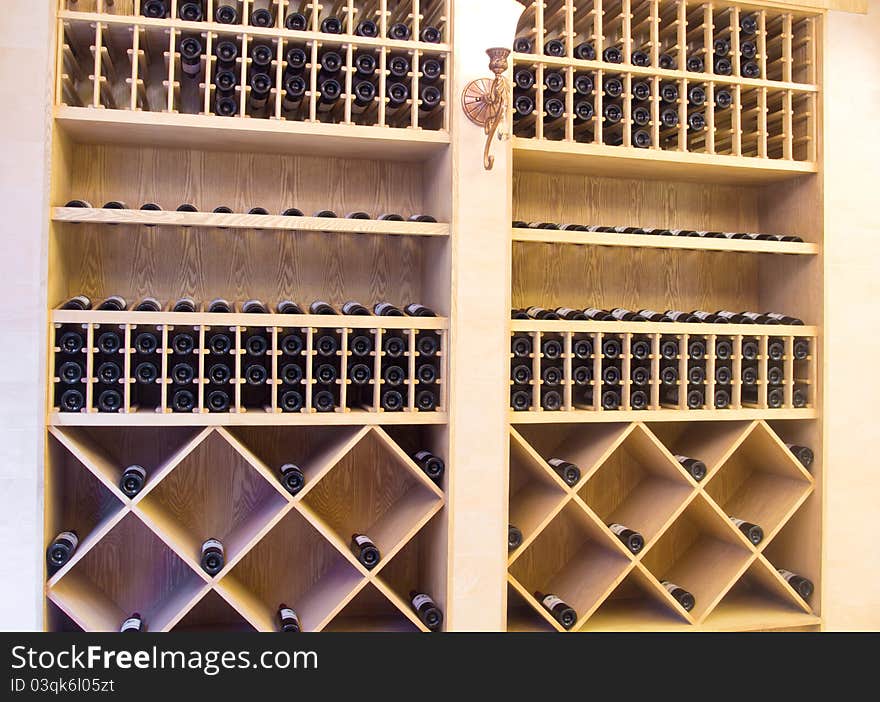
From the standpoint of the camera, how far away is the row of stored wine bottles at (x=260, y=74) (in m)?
2.40

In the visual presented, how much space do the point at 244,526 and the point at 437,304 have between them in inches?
35.3

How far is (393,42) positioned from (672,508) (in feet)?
5.46

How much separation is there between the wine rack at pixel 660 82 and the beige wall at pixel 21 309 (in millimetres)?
1351

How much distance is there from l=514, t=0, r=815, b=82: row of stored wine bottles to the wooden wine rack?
0.05 ft

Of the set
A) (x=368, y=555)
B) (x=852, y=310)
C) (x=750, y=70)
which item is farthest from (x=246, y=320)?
(x=852, y=310)

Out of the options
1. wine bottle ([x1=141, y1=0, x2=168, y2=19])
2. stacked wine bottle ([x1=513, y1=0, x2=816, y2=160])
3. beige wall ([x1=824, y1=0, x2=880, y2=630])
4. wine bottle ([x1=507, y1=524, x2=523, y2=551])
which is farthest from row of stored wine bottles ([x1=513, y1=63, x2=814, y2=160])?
wine bottle ([x1=507, y1=524, x2=523, y2=551])

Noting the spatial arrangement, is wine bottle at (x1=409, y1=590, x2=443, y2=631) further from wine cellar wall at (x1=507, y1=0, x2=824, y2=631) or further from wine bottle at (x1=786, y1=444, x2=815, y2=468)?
wine bottle at (x1=786, y1=444, x2=815, y2=468)

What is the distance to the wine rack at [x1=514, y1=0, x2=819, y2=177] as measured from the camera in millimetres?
2641

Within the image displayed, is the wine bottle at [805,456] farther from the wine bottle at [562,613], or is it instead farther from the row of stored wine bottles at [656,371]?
the wine bottle at [562,613]

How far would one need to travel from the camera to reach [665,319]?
2770mm

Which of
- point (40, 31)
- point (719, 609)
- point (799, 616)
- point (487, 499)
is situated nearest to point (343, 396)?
point (487, 499)

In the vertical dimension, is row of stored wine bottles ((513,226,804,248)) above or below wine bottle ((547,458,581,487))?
above

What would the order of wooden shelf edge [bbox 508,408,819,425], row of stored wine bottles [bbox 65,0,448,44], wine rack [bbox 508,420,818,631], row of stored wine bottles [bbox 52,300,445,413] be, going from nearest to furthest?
row of stored wine bottles [bbox 52,300,445,413], row of stored wine bottles [bbox 65,0,448,44], wooden shelf edge [bbox 508,408,819,425], wine rack [bbox 508,420,818,631]

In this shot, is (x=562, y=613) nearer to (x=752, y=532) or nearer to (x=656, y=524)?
(x=656, y=524)
